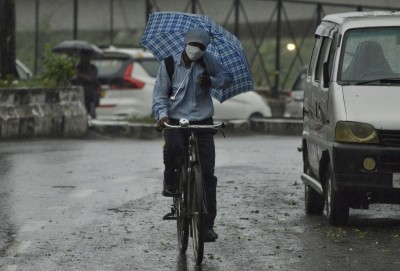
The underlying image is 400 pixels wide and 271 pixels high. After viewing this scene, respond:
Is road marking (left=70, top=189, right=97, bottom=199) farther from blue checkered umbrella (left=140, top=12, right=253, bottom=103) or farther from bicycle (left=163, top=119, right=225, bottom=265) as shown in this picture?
bicycle (left=163, top=119, right=225, bottom=265)

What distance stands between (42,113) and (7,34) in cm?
354

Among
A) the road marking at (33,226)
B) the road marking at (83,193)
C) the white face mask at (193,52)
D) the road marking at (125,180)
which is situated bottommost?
the road marking at (125,180)

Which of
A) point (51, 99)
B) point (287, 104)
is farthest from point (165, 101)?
point (287, 104)

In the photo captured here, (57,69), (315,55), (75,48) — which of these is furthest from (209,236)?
(75,48)

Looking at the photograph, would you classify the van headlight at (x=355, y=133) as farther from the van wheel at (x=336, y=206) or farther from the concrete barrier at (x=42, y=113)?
the concrete barrier at (x=42, y=113)

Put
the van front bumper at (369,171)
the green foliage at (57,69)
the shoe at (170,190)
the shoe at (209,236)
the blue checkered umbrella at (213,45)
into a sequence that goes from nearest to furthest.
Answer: the shoe at (209,236) → the shoe at (170,190) → the blue checkered umbrella at (213,45) → the van front bumper at (369,171) → the green foliage at (57,69)

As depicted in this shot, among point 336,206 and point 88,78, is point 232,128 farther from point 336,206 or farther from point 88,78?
point 336,206

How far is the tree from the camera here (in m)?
28.1

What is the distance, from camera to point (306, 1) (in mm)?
37500

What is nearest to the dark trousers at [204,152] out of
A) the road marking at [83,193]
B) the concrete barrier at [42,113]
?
the road marking at [83,193]

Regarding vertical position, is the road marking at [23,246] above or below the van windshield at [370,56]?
below

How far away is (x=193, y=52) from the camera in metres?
11.3

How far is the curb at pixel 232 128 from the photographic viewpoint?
26.3 m

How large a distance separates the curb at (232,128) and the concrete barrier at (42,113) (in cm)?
45
